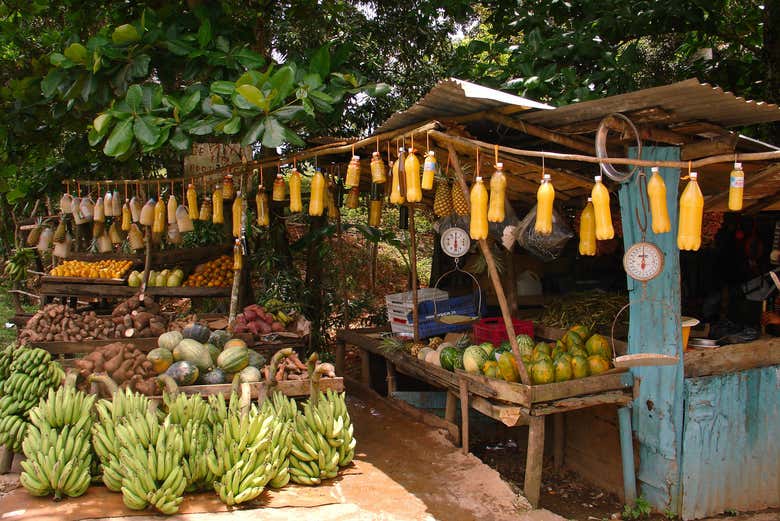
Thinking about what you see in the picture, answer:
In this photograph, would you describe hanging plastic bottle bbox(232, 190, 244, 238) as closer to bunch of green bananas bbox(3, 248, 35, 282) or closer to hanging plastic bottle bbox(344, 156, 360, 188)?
hanging plastic bottle bbox(344, 156, 360, 188)

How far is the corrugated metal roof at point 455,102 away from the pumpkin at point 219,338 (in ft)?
8.45

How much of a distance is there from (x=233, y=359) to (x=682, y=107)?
4.01 meters

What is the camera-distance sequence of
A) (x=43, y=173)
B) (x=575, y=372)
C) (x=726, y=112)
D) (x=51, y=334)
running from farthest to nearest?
(x=43, y=173) < (x=51, y=334) < (x=575, y=372) < (x=726, y=112)

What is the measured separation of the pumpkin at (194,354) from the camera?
5469 mm

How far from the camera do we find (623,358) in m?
4.39

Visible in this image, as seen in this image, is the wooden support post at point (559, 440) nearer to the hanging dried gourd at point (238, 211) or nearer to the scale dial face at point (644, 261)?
the scale dial face at point (644, 261)

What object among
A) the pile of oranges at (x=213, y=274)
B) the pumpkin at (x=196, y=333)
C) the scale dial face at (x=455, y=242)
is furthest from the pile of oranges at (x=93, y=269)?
the scale dial face at (x=455, y=242)

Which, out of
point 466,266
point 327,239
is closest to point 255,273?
point 327,239

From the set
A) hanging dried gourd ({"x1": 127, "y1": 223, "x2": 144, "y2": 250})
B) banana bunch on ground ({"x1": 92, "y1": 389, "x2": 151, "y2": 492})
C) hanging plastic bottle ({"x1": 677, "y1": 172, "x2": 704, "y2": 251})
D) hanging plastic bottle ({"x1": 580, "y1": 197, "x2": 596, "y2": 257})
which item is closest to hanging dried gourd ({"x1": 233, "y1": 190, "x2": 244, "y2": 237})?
hanging dried gourd ({"x1": 127, "y1": 223, "x2": 144, "y2": 250})

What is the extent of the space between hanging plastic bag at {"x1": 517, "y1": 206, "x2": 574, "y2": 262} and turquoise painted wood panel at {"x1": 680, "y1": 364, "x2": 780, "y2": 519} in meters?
1.60

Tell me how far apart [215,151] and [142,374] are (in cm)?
325

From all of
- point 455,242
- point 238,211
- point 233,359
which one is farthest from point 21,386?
point 455,242

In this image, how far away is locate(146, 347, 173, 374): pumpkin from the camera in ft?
17.4

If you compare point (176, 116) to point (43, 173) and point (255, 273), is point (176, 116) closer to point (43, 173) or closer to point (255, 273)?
point (255, 273)
